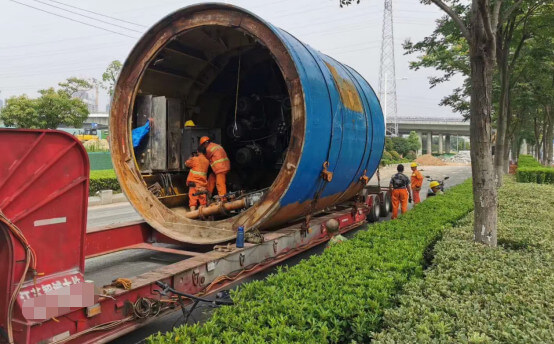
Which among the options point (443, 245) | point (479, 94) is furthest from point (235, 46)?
point (443, 245)

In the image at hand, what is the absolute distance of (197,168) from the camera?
763 cm

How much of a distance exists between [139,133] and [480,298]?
19.5ft

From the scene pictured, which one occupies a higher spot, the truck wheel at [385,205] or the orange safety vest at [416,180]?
the orange safety vest at [416,180]

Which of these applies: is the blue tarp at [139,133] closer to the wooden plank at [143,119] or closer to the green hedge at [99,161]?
the wooden plank at [143,119]

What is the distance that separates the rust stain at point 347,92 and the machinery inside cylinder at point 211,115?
55.0 inches

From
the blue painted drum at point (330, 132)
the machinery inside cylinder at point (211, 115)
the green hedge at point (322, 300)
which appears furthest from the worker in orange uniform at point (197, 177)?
the green hedge at point (322, 300)

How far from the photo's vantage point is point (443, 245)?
561 centimetres

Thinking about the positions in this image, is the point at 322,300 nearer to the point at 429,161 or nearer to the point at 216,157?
the point at 216,157

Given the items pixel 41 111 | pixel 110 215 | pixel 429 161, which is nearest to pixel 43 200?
pixel 110 215

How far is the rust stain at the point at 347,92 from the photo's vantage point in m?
7.36

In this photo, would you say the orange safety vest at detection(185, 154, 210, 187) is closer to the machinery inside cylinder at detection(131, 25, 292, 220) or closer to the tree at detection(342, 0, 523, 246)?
the machinery inside cylinder at detection(131, 25, 292, 220)

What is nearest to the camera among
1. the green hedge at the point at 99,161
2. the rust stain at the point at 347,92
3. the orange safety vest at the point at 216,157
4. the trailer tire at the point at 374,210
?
the rust stain at the point at 347,92

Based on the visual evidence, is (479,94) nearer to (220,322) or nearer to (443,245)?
(443,245)

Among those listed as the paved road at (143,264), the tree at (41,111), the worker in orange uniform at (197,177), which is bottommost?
the paved road at (143,264)
